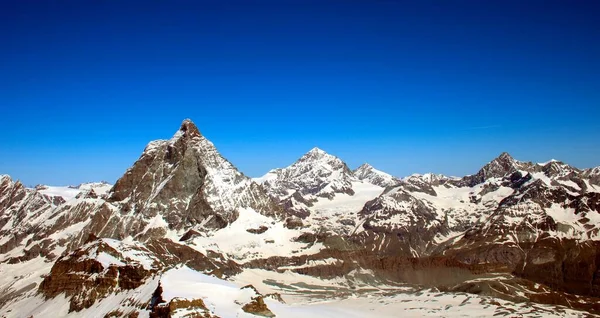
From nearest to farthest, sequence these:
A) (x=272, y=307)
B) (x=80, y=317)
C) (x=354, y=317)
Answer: (x=272, y=307) < (x=80, y=317) < (x=354, y=317)

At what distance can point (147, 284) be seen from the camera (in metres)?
167

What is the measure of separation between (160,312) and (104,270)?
75.6 m

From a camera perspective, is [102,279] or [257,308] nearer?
[257,308]

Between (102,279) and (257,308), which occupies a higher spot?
(102,279)

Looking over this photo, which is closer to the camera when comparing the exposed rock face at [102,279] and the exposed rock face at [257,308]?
the exposed rock face at [257,308]

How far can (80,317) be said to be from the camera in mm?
175000

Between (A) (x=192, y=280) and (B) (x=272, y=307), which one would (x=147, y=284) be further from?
(B) (x=272, y=307)

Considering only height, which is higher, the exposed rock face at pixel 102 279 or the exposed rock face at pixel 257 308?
the exposed rock face at pixel 102 279

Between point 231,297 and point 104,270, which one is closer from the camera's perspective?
point 231,297

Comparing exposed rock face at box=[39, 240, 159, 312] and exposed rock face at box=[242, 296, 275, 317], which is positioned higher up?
exposed rock face at box=[39, 240, 159, 312]

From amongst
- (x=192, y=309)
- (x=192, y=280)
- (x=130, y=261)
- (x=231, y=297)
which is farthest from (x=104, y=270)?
(x=192, y=309)

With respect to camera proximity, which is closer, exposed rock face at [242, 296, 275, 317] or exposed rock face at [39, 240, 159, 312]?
exposed rock face at [242, 296, 275, 317]

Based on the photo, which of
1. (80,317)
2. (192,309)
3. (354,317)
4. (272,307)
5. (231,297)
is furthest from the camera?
(354,317)

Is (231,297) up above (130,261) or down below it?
below
